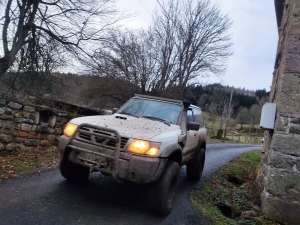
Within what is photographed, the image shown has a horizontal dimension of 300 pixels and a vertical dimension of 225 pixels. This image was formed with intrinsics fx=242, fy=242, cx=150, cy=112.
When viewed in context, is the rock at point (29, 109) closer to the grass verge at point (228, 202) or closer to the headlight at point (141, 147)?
→ the headlight at point (141, 147)

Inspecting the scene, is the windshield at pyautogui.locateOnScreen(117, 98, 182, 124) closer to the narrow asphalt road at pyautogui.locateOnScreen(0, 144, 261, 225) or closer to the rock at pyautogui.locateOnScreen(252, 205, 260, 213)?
the narrow asphalt road at pyautogui.locateOnScreen(0, 144, 261, 225)

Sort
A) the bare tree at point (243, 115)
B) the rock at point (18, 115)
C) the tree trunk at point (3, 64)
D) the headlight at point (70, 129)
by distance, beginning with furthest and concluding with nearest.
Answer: the bare tree at point (243, 115) → the tree trunk at point (3, 64) → the rock at point (18, 115) → the headlight at point (70, 129)

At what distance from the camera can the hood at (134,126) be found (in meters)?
3.35

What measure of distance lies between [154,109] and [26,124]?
3237 mm

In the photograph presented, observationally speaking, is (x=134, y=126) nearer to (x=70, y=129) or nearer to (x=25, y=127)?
(x=70, y=129)

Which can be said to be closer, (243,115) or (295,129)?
(295,129)

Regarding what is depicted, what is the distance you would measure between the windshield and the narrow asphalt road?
1357mm

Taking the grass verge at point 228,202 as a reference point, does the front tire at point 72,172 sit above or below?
above

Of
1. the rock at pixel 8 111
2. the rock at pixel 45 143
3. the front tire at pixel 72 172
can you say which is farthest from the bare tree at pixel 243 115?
the front tire at pixel 72 172

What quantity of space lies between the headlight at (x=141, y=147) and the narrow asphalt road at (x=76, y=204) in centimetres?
92

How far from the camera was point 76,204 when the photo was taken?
341cm

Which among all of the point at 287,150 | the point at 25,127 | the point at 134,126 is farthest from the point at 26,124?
the point at 287,150

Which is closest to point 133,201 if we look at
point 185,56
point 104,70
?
point 104,70

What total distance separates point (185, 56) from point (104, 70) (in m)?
8.13
